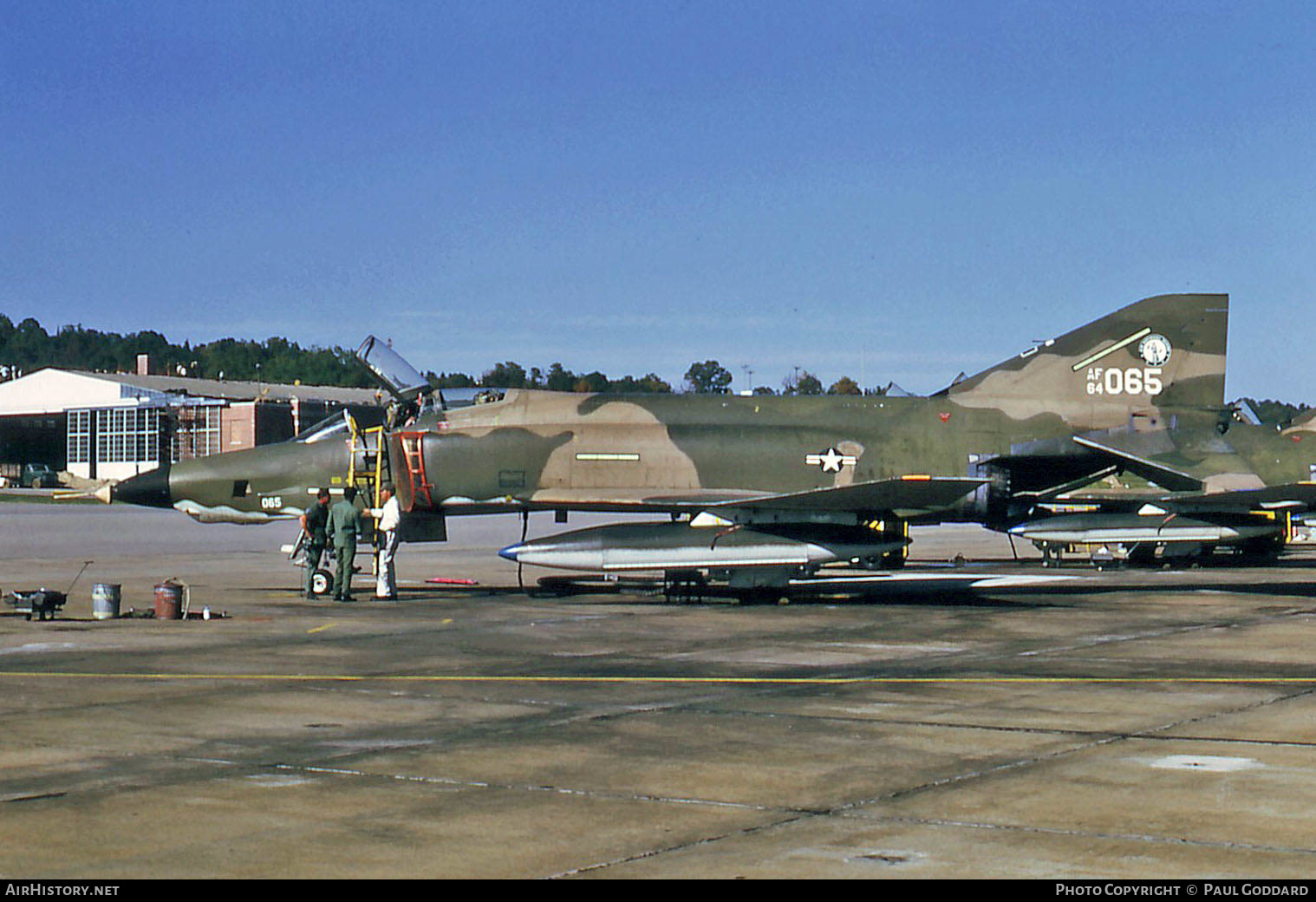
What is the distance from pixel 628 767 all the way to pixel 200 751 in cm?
263

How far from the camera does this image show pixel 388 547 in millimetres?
19812

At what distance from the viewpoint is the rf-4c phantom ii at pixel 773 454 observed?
1952 cm

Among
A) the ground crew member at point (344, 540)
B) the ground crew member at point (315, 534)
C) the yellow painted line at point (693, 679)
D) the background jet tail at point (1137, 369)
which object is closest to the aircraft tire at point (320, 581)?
the ground crew member at point (315, 534)

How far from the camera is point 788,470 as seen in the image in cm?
2017

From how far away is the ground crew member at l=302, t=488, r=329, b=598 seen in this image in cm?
1992

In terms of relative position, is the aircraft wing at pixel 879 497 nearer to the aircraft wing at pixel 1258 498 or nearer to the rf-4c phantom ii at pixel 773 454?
the rf-4c phantom ii at pixel 773 454

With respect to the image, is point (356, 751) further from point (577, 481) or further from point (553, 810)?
point (577, 481)

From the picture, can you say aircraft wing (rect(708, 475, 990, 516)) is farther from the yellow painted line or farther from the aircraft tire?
the yellow painted line

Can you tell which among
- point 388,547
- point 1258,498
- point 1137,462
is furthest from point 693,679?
point 1258,498

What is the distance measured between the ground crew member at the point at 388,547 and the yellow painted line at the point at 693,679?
760cm

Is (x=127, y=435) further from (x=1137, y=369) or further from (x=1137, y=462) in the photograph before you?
(x=1137, y=462)

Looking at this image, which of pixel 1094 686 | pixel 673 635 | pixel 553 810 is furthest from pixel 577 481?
pixel 553 810

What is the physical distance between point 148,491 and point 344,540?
334 centimetres

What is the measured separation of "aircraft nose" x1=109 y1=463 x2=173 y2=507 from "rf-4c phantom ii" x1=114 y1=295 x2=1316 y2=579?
1.4 inches
